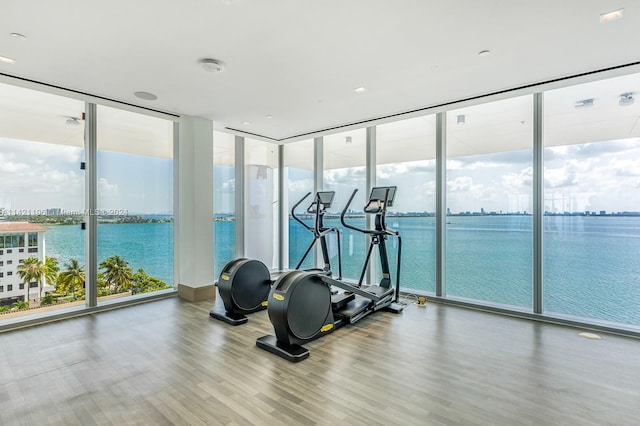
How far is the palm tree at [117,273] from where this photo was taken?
4906 millimetres

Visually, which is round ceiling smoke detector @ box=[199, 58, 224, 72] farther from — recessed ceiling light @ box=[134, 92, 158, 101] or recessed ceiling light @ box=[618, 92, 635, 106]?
recessed ceiling light @ box=[618, 92, 635, 106]

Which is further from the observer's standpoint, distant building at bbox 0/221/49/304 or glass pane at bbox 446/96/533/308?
glass pane at bbox 446/96/533/308

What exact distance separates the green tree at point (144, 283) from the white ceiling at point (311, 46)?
275 cm

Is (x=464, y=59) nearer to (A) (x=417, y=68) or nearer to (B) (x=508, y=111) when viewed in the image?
(A) (x=417, y=68)

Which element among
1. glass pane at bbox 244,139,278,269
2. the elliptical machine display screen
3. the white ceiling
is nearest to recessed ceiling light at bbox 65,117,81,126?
the white ceiling

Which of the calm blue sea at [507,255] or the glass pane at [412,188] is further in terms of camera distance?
the glass pane at [412,188]

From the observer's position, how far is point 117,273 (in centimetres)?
501

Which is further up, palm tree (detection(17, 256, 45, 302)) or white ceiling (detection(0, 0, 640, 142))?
white ceiling (detection(0, 0, 640, 142))

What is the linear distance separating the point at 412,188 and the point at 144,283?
15.9 feet

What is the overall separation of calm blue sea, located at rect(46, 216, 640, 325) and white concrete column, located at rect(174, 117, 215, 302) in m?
0.47

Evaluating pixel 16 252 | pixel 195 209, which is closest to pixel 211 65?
pixel 195 209

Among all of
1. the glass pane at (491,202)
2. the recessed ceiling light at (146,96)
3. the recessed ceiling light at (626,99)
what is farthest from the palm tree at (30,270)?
the recessed ceiling light at (626,99)

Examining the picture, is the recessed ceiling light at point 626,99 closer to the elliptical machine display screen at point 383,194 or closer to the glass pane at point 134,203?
the elliptical machine display screen at point 383,194

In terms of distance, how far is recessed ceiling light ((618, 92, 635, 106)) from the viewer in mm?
3942
